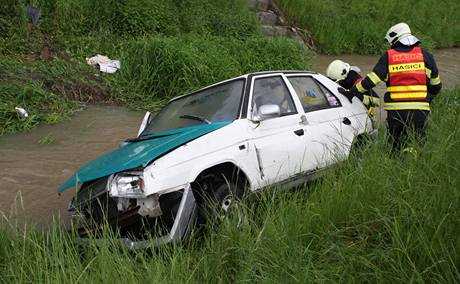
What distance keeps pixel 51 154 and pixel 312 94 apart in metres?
4.01

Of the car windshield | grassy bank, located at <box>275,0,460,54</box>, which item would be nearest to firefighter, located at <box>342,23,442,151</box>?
the car windshield

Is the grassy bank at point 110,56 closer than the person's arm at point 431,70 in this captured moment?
No

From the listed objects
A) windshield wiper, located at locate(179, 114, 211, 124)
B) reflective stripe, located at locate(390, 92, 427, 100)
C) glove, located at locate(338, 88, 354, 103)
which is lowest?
glove, located at locate(338, 88, 354, 103)

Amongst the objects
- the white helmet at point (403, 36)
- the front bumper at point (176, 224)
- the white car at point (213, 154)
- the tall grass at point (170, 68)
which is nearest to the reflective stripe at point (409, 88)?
the white helmet at point (403, 36)

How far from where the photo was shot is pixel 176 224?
3.73 meters

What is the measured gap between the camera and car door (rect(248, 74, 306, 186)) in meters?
4.73

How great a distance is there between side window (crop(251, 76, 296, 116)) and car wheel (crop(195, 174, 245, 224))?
1038 mm

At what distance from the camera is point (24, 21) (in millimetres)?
11492

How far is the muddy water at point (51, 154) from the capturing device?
18.6 feet

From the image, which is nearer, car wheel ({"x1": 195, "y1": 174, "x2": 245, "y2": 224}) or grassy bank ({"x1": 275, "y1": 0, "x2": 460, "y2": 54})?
car wheel ({"x1": 195, "y1": 174, "x2": 245, "y2": 224})

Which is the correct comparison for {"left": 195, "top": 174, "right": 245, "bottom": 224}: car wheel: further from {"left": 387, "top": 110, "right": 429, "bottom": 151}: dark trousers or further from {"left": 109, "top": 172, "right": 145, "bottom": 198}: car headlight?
{"left": 387, "top": 110, "right": 429, "bottom": 151}: dark trousers

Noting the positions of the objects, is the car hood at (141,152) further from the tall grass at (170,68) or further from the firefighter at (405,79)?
the tall grass at (170,68)

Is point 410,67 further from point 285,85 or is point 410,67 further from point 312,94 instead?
point 285,85

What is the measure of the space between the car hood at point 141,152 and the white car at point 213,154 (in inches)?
0.4
